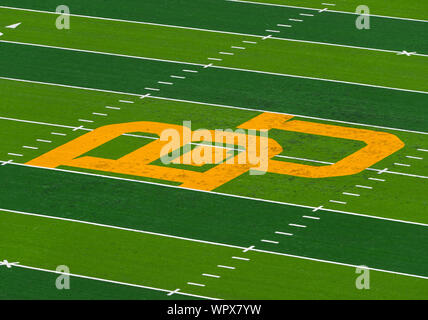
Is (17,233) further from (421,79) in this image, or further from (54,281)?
(421,79)

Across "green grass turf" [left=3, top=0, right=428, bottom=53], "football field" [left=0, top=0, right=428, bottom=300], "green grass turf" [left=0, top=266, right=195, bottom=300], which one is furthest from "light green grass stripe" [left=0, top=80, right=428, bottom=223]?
"green grass turf" [left=3, top=0, right=428, bottom=53]

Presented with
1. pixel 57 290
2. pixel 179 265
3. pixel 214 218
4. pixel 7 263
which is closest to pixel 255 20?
pixel 214 218

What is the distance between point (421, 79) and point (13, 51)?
7.77 meters

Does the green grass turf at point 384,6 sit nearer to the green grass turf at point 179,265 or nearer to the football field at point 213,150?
the football field at point 213,150

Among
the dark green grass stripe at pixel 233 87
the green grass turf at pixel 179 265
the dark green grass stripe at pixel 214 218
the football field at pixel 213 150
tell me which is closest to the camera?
the green grass turf at pixel 179 265

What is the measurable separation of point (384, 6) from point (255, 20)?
2.81m

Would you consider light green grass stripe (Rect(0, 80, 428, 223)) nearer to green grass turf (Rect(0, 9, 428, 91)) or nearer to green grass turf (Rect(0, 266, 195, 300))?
green grass turf (Rect(0, 9, 428, 91))

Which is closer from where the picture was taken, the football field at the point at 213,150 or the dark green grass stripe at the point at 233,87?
the football field at the point at 213,150

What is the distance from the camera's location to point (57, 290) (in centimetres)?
2223

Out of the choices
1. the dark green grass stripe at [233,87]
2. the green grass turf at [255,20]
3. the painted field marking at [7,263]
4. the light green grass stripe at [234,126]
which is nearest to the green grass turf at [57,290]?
the painted field marking at [7,263]

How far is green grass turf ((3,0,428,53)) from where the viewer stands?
1249 inches

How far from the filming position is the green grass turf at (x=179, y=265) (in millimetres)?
22141

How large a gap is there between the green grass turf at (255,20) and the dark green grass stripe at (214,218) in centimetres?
737

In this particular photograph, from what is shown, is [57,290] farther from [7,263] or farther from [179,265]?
[179,265]
